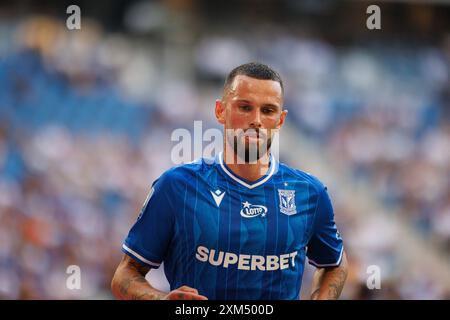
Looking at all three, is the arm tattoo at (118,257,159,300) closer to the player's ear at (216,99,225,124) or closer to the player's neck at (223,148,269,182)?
the player's neck at (223,148,269,182)

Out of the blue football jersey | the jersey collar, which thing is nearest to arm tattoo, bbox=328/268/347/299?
the blue football jersey

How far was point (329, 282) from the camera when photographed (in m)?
3.43

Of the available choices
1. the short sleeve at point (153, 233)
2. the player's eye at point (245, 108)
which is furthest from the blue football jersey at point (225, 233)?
the player's eye at point (245, 108)

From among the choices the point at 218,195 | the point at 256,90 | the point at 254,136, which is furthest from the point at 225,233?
the point at 256,90

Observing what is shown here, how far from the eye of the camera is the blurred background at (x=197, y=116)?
28.7ft

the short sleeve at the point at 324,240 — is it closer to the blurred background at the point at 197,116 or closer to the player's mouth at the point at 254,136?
the player's mouth at the point at 254,136

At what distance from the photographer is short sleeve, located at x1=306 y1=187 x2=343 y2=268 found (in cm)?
344

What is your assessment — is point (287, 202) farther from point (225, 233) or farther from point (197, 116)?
point (197, 116)

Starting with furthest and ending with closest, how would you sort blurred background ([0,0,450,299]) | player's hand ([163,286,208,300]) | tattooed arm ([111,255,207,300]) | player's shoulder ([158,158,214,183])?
blurred background ([0,0,450,299]) → player's shoulder ([158,158,214,183]) → tattooed arm ([111,255,207,300]) → player's hand ([163,286,208,300])

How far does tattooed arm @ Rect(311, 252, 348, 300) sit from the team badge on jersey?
0.41 metres

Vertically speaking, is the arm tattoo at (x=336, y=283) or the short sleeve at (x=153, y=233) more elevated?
the short sleeve at (x=153, y=233)

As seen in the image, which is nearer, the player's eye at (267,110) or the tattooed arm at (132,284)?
the tattooed arm at (132,284)

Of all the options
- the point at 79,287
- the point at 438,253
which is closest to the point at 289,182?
the point at 79,287

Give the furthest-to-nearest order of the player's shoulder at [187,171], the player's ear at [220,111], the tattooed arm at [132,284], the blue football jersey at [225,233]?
the player's ear at [220,111]
the player's shoulder at [187,171]
the blue football jersey at [225,233]
the tattooed arm at [132,284]
